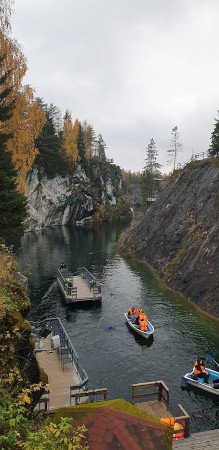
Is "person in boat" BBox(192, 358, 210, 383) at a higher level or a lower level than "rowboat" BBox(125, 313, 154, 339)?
lower

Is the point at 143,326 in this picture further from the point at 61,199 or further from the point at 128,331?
the point at 61,199

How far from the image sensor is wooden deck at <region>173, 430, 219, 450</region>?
15.7 metres

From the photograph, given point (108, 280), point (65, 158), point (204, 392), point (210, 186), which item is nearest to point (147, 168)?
point (65, 158)

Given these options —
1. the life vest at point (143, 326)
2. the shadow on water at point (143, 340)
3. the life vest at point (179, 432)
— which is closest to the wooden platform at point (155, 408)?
the life vest at point (179, 432)

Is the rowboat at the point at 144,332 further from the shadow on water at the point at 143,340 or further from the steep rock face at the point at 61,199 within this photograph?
the steep rock face at the point at 61,199

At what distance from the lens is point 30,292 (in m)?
41.9

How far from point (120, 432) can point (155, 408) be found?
12062 millimetres

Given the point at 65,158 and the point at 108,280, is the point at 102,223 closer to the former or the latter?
the point at 65,158

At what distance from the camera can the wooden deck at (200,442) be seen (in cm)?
1574

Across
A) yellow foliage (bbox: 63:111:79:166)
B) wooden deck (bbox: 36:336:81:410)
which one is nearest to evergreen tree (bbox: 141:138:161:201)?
yellow foliage (bbox: 63:111:79:166)

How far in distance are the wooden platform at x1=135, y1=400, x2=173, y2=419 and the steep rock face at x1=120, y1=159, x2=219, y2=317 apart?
15.8 meters

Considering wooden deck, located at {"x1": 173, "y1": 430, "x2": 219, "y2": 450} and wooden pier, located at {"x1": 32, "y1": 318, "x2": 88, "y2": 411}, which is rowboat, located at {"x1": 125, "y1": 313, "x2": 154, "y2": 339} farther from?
wooden deck, located at {"x1": 173, "y1": 430, "x2": 219, "y2": 450}

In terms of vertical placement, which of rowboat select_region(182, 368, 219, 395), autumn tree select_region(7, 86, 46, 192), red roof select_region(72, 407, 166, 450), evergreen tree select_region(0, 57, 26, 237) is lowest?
rowboat select_region(182, 368, 219, 395)

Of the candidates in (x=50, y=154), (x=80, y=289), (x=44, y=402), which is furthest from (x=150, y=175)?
(x=44, y=402)
